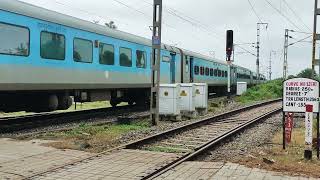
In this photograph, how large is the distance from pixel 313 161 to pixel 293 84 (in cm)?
191

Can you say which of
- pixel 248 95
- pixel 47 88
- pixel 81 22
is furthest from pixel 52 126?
pixel 248 95

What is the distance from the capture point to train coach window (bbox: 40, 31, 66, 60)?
14.3m

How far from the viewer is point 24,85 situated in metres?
13.6

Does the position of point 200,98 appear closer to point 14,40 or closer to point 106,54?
point 106,54

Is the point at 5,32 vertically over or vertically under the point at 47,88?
over

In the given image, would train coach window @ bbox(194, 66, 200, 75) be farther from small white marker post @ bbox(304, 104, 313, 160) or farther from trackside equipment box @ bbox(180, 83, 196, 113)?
small white marker post @ bbox(304, 104, 313, 160)

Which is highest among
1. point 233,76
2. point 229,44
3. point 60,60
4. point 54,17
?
point 229,44

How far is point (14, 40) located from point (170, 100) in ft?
21.6

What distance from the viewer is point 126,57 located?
20.1m

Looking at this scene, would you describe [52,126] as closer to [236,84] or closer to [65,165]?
[65,165]

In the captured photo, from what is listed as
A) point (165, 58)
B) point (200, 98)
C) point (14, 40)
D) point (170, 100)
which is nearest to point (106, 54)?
point (170, 100)

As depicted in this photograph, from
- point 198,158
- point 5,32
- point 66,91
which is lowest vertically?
point 198,158

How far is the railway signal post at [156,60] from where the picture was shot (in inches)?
638

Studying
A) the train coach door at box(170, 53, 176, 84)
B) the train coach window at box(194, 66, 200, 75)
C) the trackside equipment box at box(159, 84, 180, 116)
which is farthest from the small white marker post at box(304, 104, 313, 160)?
the train coach window at box(194, 66, 200, 75)
